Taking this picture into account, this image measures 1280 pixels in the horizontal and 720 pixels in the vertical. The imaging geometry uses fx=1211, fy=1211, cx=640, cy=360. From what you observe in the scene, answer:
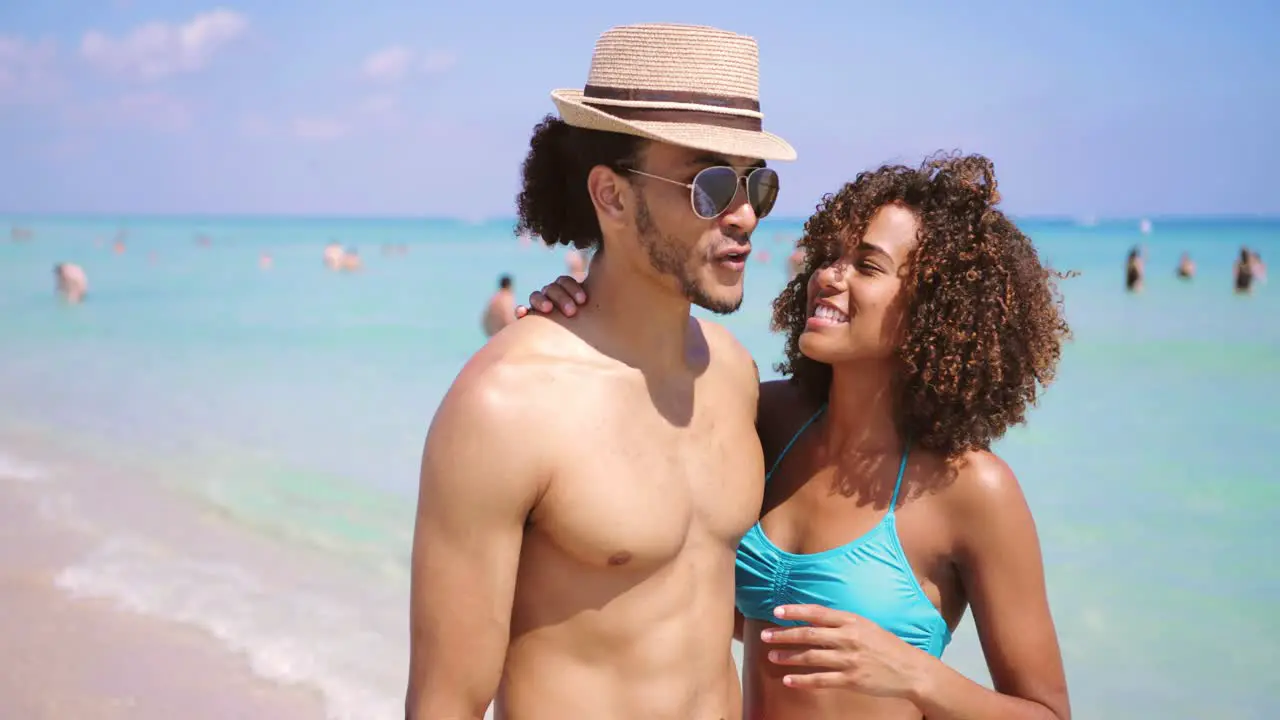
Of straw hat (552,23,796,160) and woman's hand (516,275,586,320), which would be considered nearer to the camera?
straw hat (552,23,796,160)

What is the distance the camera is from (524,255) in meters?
58.6

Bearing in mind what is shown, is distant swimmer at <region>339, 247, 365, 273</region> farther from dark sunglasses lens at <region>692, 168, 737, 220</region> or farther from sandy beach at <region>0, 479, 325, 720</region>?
dark sunglasses lens at <region>692, 168, 737, 220</region>

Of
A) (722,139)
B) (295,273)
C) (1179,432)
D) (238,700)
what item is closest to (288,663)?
(238,700)

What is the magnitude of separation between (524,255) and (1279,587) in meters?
51.5

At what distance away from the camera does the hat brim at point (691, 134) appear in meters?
2.46

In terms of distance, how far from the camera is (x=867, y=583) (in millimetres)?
2883

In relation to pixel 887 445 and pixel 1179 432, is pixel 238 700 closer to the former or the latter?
pixel 887 445

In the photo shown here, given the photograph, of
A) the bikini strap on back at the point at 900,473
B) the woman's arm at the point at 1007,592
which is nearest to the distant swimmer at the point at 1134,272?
the bikini strap on back at the point at 900,473

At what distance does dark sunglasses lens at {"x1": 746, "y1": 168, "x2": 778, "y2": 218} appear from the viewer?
8.50ft

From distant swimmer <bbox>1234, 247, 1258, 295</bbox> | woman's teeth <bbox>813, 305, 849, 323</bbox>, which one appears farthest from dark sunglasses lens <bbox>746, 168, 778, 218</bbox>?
distant swimmer <bbox>1234, 247, 1258, 295</bbox>

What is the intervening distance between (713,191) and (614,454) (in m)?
0.59

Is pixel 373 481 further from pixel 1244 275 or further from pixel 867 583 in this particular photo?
pixel 1244 275

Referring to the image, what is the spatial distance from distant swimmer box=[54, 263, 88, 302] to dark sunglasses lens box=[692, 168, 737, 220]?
27114mm

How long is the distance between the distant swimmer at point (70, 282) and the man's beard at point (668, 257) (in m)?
27.0
